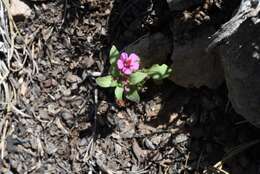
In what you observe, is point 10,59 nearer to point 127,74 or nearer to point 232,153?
point 127,74

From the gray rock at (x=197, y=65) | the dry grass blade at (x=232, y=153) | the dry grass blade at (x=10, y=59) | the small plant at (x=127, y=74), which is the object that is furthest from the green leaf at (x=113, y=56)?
the dry grass blade at (x=232, y=153)

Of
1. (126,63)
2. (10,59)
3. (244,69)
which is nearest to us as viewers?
(244,69)

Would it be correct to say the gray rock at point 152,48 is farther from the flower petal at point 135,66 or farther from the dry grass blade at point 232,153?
the dry grass blade at point 232,153

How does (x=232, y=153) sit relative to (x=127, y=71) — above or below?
below

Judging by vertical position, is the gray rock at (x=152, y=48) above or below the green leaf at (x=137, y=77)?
above

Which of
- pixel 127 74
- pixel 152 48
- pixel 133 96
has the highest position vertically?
pixel 152 48

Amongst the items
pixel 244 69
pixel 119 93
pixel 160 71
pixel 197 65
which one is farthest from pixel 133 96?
pixel 244 69

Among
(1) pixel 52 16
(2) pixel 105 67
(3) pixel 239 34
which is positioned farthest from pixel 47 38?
(3) pixel 239 34
